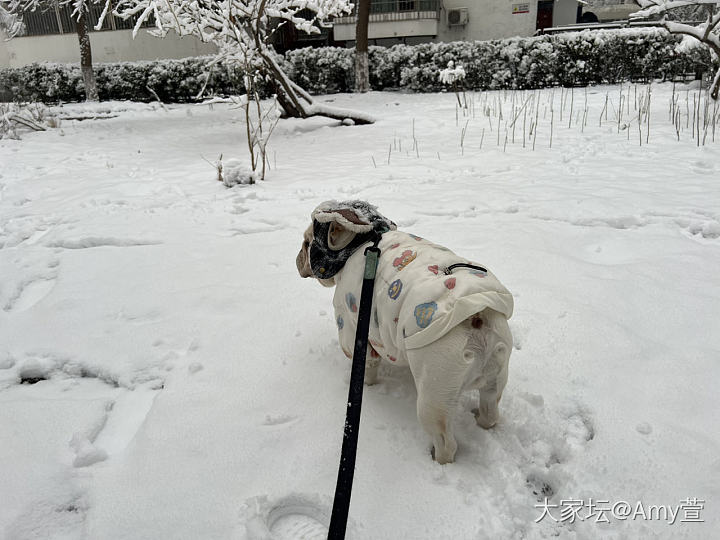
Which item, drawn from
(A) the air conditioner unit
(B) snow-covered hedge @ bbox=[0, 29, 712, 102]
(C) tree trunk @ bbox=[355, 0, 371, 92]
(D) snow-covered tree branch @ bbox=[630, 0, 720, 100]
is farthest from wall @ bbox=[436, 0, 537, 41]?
(D) snow-covered tree branch @ bbox=[630, 0, 720, 100]

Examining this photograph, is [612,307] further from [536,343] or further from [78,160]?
[78,160]

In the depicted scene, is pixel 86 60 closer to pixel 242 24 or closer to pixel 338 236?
pixel 242 24

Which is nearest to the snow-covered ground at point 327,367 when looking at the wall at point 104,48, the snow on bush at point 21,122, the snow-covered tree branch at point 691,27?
the snow-covered tree branch at point 691,27

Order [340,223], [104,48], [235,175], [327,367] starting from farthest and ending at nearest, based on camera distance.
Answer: [104,48] < [235,175] < [327,367] < [340,223]

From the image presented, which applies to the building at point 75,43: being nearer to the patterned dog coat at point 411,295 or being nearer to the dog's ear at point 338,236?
the dog's ear at point 338,236

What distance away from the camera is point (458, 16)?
17.0 meters

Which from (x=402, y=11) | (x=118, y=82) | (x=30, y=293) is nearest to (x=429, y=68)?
(x=402, y=11)

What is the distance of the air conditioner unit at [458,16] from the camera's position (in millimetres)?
16930

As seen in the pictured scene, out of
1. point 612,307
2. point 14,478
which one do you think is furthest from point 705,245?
point 14,478

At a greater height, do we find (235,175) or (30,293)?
(235,175)

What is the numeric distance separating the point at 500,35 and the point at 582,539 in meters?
18.8

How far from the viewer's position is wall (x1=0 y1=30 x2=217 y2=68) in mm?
16094

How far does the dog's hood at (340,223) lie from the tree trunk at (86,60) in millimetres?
13714

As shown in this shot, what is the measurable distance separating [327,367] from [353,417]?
2.70 feet
